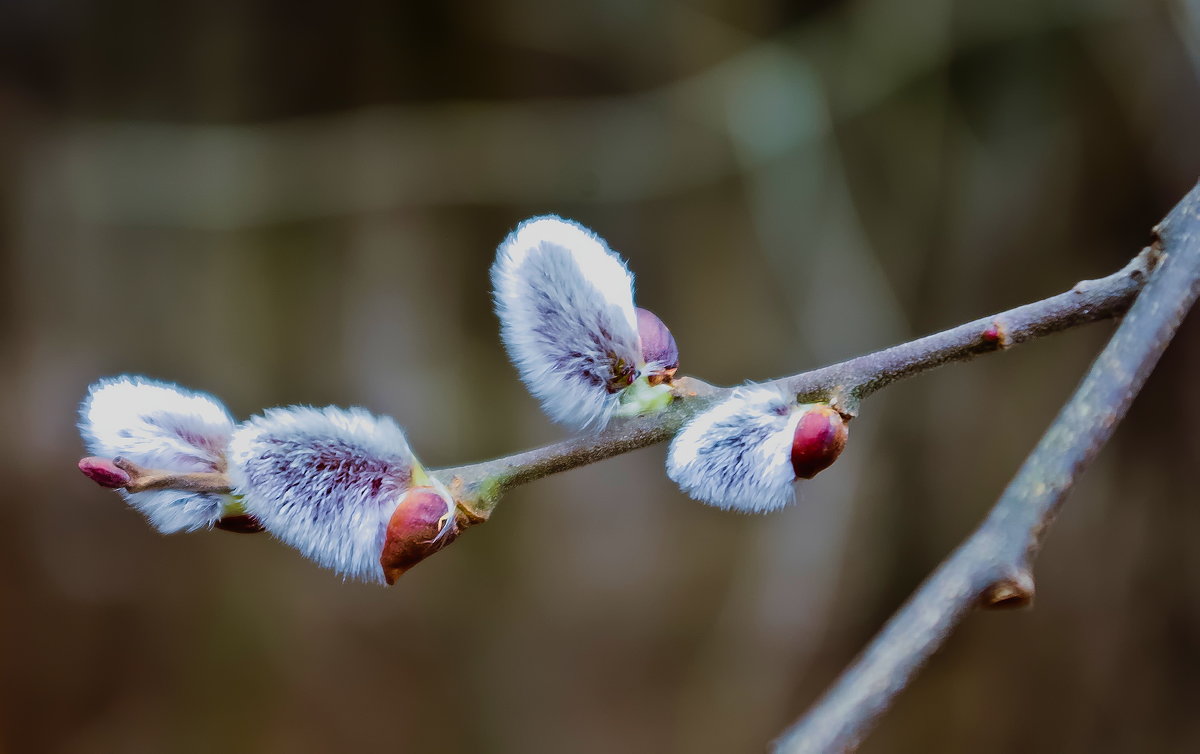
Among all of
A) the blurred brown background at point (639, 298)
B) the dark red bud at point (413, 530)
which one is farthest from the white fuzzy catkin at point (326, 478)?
the blurred brown background at point (639, 298)

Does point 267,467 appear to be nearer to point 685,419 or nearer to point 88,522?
point 685,419

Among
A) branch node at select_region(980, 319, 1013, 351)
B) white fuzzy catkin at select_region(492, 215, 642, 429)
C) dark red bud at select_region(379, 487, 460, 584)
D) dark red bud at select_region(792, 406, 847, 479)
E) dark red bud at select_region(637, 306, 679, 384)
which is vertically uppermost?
white fuzzy catkin at select_region(492, 215, 642, 429)

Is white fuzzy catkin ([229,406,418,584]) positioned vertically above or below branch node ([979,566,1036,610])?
above

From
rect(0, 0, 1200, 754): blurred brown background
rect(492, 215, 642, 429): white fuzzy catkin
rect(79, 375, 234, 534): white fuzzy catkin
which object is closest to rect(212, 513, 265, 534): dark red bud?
rect(79, 375, 234, 534): white fuzzy catkin

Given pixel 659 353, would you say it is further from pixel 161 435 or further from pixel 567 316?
pixel 161 435

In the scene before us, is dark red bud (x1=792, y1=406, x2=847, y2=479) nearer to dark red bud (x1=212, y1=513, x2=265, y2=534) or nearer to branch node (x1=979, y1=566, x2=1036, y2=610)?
branch node (x1=979, y1=566, x2=1036, y2=610)

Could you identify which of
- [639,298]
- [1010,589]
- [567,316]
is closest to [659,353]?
[567,316]
